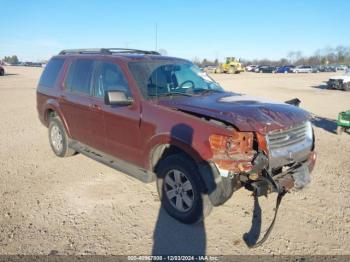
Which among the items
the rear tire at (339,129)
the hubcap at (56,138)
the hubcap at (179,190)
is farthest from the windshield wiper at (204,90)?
the rear tire at (339,129)

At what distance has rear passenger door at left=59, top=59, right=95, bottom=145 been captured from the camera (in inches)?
219

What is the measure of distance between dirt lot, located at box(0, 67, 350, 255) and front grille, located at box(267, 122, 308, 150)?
3.23 feet

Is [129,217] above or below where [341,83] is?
below

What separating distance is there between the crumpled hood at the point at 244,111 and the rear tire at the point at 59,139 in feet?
9.05

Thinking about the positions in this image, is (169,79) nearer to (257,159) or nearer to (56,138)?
(257,159)

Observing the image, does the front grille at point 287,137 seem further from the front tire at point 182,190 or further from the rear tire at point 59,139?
the rear tire at point 59,139

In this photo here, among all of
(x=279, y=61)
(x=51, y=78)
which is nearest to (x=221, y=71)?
(x=51, y=78)

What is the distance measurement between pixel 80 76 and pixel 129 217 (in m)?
2.71

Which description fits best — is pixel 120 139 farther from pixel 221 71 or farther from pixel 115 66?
pixel 221 71

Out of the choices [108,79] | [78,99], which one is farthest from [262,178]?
[78,99]

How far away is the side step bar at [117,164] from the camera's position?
462 centimetres

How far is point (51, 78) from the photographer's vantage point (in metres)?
6.69

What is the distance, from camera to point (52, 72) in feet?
22.0

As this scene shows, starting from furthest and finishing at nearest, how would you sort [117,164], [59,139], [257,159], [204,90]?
[59,139], [204,90], [117,164], [257,159]
